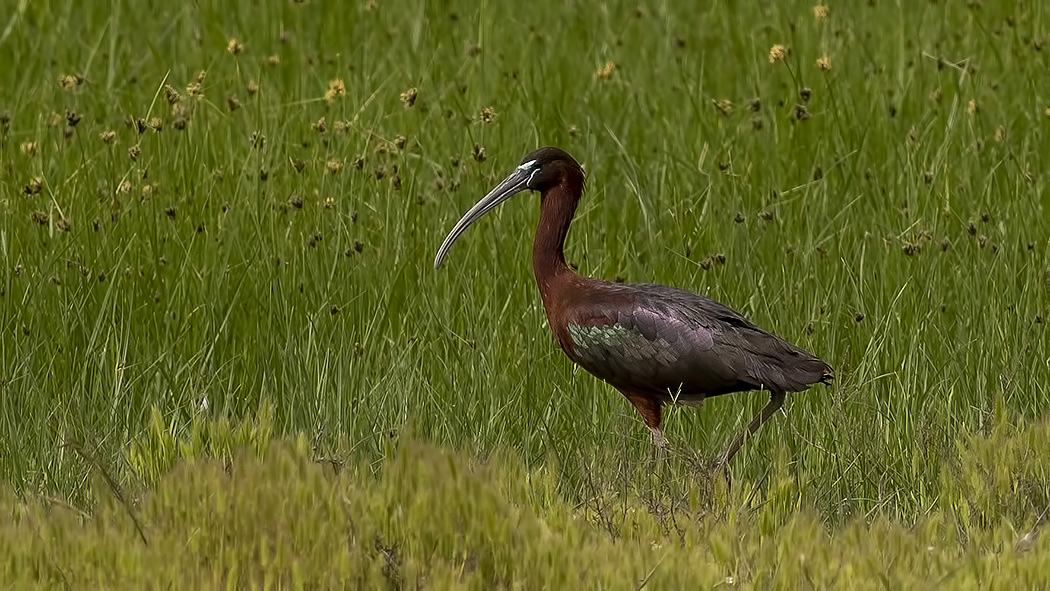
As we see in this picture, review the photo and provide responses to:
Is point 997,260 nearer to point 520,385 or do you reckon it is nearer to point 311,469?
point 520,385

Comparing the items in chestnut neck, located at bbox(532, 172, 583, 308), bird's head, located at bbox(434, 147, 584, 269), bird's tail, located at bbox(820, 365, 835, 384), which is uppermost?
bird's head, located at bbox(434, 147, 584, 269)

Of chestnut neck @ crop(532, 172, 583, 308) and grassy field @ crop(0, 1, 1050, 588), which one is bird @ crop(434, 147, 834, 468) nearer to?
chestnut neck @ crop(532, 172, 583, 308)

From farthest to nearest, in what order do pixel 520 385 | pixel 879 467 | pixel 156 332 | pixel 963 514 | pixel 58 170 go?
1. pixel 58 170
2. pixel 156 332
3. pixel 520 385
4. pixel 879 467
5. pixel 963 514

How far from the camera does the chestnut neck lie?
6.04m

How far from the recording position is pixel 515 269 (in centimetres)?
693

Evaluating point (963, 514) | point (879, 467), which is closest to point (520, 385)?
point (879, 467)

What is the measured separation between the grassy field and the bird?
5.4 inches

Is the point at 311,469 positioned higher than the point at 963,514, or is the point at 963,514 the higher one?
the point at 311,469

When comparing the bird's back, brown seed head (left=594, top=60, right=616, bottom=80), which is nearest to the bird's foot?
the bird's back

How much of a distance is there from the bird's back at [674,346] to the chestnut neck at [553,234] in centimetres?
17

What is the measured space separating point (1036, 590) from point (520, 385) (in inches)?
85.2

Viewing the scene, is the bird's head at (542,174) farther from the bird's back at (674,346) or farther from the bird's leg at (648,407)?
the bird's leg at (648,407)

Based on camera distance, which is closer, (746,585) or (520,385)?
(746,585)

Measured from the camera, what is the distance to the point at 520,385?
589 centimetres
